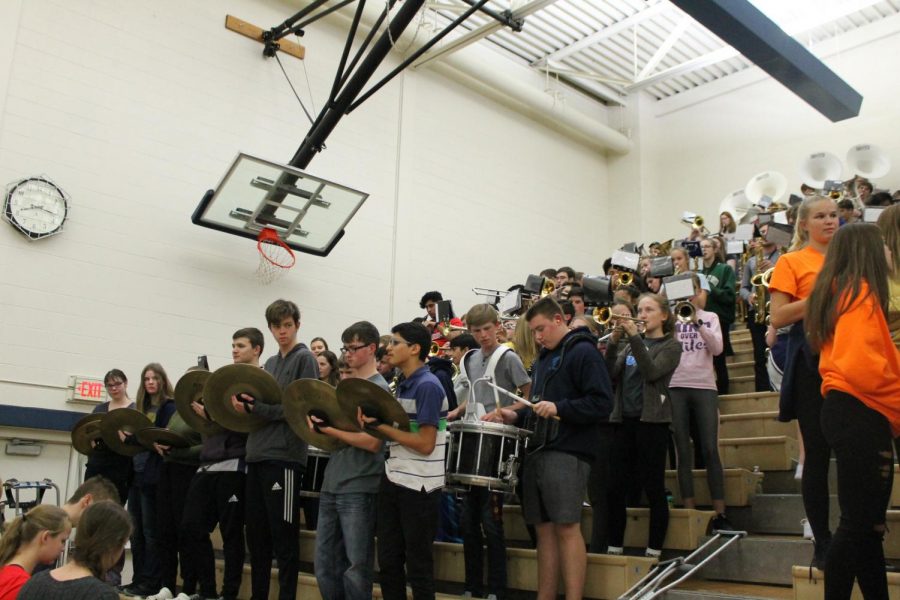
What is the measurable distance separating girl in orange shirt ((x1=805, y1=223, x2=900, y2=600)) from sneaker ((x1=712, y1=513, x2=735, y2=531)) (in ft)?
6.43

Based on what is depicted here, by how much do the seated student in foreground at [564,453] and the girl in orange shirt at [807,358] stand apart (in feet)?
2.87

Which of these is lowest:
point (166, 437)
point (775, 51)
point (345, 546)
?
point (345, 546)

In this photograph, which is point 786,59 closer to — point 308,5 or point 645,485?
point 308,5

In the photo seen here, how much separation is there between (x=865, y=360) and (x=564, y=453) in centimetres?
157

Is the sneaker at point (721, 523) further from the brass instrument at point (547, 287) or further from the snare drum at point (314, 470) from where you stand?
the brass instrument at point (547, 287)

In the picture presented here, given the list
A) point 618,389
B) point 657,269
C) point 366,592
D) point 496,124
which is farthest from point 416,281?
point 366,592

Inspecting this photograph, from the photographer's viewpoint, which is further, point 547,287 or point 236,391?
point 547,287

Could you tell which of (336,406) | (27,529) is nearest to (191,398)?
(336,406)

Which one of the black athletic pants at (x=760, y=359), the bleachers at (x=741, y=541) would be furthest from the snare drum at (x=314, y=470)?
the black athletic pants at (x=760, y=359)

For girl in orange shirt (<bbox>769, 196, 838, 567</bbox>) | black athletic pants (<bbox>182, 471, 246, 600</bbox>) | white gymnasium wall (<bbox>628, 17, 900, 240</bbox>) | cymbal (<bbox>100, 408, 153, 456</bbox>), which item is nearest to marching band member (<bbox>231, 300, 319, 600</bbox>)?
black athletic pants (<bbox>182, 471, 246, 600</bbox>)

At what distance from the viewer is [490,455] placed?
160 inches

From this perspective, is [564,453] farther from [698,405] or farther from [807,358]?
[698,405]

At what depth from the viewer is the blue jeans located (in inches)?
162

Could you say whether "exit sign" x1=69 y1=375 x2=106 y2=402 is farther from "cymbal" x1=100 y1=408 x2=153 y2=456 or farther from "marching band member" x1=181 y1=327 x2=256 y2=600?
Result: "marching band member" x1=181 y1=327 x2=256 y2=600
